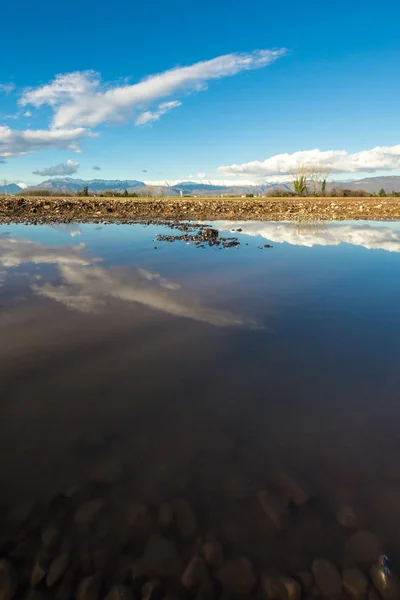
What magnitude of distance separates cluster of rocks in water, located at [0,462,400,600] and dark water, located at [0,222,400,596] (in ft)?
0.13

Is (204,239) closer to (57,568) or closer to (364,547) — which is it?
(364,547)

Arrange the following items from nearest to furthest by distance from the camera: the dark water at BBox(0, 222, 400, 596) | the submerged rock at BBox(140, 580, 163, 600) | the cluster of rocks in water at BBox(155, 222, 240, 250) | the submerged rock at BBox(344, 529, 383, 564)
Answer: the submerged rock at BBox(140, 580, 163, 600), the submerged rock at BBox(344, 529, 383, 564), the dark water at BBox(0, 222, 400, 596), the cluster of rocks in water at BBox(155, 222, 240, 250)

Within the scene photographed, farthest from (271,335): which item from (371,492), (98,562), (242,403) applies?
(98,562)

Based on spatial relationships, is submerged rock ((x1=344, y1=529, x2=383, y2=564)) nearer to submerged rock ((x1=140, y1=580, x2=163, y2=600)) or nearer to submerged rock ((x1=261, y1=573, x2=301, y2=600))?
submerged rock ((x1=261, y1=573, x2=301, y2=600))

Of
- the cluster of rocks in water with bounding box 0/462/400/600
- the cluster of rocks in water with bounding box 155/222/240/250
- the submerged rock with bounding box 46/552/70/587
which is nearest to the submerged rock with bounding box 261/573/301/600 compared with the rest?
the cluster of rocks in water with bounding box 0/462/400/600

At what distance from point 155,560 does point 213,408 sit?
177cm

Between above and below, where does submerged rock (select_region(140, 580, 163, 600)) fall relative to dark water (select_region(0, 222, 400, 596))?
below

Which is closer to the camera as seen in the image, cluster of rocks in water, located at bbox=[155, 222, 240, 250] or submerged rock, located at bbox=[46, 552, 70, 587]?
submerged rock, located at bbox=[46, 552, 70, 587]

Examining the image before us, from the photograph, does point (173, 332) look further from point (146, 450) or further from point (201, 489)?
point (201, 489)

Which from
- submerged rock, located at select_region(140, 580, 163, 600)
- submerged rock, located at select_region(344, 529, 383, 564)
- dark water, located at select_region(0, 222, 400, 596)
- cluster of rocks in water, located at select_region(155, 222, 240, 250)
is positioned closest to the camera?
submerged rock, located at select_region(140, 580, 163, 600)

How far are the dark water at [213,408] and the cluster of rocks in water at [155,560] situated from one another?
0.13ft

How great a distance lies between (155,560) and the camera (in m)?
2.40

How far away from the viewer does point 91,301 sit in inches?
308

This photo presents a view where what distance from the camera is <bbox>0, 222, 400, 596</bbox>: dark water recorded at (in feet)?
9.04
